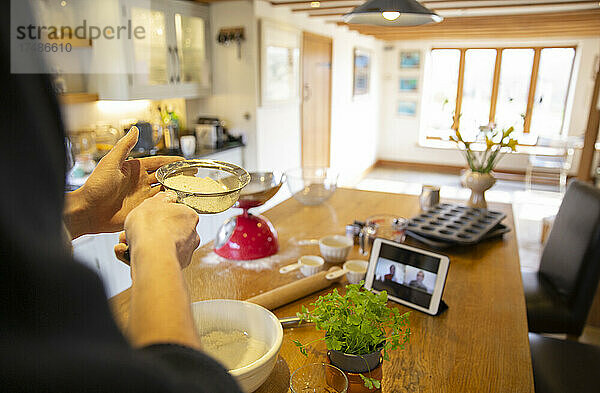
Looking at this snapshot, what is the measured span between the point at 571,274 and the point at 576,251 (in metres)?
0.09

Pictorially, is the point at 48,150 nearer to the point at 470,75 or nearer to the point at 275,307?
the point at 275,307

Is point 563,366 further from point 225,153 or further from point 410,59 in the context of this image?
point 410,59

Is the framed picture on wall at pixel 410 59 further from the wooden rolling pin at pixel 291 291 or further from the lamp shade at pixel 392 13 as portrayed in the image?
the wooden rolling pin at pixel 291 291

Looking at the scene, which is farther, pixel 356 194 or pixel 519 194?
pixel 519 194

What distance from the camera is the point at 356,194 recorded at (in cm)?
241

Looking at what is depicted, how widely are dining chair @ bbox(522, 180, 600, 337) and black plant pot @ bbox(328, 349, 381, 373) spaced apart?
1193 mm

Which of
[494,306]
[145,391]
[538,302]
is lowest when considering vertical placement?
[538,302]

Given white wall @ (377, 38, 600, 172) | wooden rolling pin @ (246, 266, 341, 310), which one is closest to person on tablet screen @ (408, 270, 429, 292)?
wooden rolling pin @ (246, 266, 341, 310)

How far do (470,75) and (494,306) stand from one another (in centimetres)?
692

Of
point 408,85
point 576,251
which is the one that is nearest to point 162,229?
point 576,251

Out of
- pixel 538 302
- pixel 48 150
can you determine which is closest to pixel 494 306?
pixel 538 302

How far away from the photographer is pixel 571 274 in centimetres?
177

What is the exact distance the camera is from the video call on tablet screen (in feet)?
3.93

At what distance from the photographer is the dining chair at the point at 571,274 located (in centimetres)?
169
